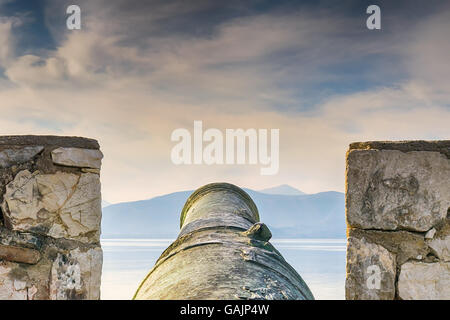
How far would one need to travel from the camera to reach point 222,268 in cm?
283

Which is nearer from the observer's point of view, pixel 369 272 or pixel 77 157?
pixel 369 272

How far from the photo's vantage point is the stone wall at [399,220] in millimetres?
2812

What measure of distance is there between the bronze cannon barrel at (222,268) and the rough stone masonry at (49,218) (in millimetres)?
457

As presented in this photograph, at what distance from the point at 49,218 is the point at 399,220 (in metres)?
2.13

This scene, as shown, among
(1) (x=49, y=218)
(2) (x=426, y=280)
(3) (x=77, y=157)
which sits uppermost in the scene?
(3) (x=77, y=157)

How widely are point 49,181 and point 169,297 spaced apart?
1.15 meters

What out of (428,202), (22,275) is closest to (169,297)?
(22,275)

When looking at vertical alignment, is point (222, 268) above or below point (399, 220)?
below

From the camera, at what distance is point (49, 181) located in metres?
3.17

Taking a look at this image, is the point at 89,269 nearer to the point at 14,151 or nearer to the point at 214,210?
the point at 14,151

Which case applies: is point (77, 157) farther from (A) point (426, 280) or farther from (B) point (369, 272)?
(A) point (426, 280)

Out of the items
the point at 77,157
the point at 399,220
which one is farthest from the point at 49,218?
the point at 399,220
